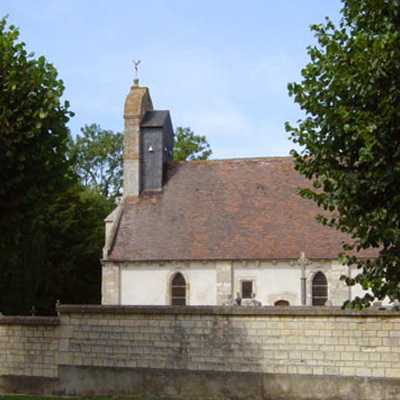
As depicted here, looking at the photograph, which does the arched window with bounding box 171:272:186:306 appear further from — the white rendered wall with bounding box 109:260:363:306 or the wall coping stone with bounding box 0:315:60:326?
the wall coping stone with bounding box 0:315:60:326

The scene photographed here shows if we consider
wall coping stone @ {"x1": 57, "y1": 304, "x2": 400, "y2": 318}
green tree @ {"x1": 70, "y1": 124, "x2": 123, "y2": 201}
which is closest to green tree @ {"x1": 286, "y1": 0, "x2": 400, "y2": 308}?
wall coping stone @ {"x1": 57, "y1": 304, "x2": 400, "y2": 318}

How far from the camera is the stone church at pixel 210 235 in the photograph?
28031 mm

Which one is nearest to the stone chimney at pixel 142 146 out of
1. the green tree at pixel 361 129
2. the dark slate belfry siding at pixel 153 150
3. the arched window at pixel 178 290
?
the dark slate belfry siding at pixel 153 150

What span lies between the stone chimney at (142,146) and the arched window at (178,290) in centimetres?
501

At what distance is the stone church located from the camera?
2803 cm

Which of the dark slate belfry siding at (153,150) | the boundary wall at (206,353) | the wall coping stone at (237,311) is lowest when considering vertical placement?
the boundary wall at (206,353)

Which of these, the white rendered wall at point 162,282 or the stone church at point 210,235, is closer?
the stone church at point 210,235

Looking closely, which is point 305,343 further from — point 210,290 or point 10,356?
point 210,290

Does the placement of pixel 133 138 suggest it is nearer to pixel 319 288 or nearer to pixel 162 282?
pixel 162 282

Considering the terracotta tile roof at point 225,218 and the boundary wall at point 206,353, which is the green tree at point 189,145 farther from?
the boundary wall at point 206,353

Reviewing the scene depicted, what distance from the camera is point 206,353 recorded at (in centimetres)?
1435

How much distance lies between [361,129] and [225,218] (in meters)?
21.1

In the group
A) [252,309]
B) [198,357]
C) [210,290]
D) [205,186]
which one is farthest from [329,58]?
[205,186]

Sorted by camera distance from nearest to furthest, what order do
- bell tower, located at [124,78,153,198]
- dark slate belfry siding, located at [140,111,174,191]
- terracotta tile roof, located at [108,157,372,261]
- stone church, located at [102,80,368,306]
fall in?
stone church, located at [102,80,368,306] → terracotta tile roof, located at [108,157,372,261] → bell tower, located at [124,78,153,198] → dark slate belfry siding, located at [140,111,174,191]
